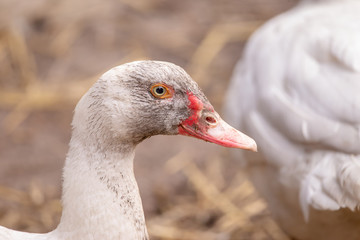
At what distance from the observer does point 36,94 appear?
13.5 ft

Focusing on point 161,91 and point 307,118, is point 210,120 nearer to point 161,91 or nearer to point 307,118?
point 161,91

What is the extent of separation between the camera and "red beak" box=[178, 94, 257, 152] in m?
1.75

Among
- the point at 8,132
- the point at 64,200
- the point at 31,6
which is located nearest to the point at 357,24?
the point at 64,200

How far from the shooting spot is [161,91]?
5.62 feet

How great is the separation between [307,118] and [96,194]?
0.99 meters

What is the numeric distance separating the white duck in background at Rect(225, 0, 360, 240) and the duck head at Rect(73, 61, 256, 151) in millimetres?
549

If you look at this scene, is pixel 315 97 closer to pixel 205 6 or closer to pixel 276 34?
pixel 276 34

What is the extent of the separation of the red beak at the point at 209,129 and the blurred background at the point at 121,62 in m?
1.46

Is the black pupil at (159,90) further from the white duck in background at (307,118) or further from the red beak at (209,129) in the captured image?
Result: the white duck in background at (307,118)

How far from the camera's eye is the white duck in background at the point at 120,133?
67.0 inches

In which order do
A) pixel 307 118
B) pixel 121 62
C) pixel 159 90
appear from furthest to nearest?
pixel 121 62
pixel 307 118
pixel 159 90

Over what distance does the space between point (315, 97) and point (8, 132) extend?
88.2 inches

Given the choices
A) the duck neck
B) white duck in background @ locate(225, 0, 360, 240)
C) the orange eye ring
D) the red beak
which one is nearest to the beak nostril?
the red beak

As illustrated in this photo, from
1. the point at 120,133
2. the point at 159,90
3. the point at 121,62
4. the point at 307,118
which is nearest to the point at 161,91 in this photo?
the point at 159,90
